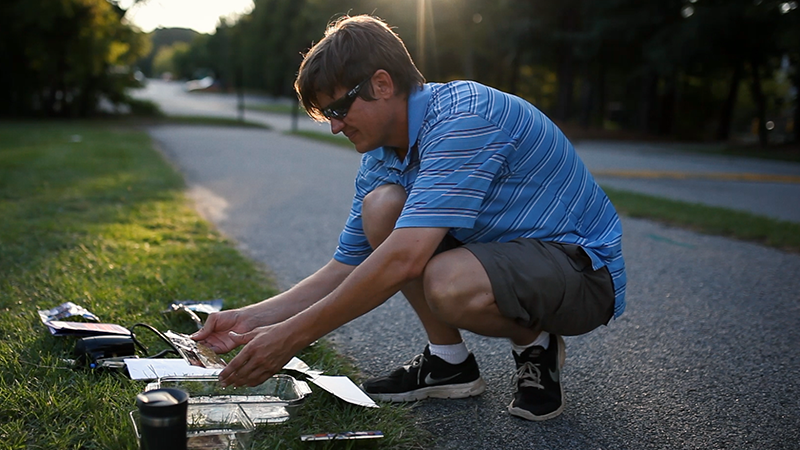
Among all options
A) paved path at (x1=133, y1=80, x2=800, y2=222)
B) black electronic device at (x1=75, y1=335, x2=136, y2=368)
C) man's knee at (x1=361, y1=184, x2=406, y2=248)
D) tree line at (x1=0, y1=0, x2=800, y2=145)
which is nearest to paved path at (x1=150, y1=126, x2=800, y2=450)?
man's knee at (x1=361, y1=184, x2=406, y2=248)

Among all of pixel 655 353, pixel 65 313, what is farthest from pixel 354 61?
pixel 655 353

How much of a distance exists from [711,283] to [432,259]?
9.69 feet

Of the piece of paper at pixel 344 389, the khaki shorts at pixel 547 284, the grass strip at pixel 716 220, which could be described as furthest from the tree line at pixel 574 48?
the piece of paper at pixel 344 389

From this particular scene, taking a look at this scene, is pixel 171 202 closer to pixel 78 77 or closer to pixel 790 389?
pixel 790 389

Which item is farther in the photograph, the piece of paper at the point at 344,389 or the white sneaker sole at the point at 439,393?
the white sneaker sole at the point at 439,393

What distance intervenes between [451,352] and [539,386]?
1.12ft

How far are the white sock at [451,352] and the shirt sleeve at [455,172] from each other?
0.63 m

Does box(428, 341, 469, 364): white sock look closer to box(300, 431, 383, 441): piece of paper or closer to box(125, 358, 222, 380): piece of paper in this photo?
box(300, 431, 383, 441): piece of paper

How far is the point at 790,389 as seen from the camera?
2666 millimetres

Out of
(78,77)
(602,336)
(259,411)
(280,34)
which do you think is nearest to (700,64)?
(78,77)

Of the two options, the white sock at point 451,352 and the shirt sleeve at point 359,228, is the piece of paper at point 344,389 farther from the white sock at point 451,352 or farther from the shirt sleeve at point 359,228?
the shirt sleeve at point 359,228

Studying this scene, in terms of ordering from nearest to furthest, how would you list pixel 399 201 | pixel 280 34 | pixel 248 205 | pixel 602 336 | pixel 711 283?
pixel 399 201 < pixel 602 336 < pixel 711 283 < pixel 248 205 < pixel 280 34

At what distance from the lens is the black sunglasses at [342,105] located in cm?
220

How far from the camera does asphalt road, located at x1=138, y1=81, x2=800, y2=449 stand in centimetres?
229
